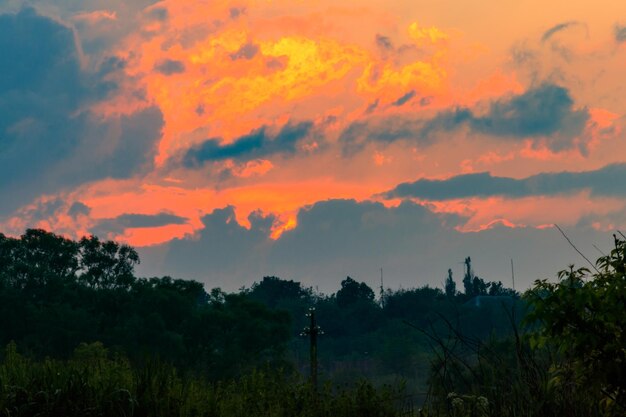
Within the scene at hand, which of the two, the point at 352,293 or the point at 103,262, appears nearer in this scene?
the point at 103,262

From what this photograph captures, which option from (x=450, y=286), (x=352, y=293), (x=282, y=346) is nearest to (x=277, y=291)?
(x=352, y=293)

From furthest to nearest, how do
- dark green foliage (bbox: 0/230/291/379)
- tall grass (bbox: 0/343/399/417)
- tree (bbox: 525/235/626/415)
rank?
dark green foliage (bbox: 0/230/291/379) → tall grass (bbox: 0/343/399/417) → tree (bbox: 525/235/626/415)

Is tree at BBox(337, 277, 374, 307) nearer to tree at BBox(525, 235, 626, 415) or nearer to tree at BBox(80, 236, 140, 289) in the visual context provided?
tree at BBox(80, 236, 140, 289)

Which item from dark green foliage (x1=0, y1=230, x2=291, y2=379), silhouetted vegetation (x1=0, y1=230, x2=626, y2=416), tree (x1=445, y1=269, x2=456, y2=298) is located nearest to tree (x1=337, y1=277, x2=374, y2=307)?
silhouetted vegetation (x1=0, y1=230, x2=626, y2=416)

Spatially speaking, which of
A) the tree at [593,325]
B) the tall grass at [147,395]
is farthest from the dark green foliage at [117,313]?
the tree at [593,325]

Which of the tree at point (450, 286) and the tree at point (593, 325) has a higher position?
the tree at point (450, 286)

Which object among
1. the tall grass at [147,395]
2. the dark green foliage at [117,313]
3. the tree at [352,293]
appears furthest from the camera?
the tree at [352,293]

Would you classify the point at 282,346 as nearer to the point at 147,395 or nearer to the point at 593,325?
the point at 147,395

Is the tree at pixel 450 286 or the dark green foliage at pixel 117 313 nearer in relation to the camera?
the dark green foliage at pixel 117 313

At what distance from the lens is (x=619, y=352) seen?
30.3 ft

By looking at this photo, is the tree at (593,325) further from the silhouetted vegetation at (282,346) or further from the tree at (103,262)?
the tree at (103,262)

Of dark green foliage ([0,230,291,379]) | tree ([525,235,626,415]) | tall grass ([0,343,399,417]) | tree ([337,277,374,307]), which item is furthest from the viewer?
tree ([337,277,374,307])

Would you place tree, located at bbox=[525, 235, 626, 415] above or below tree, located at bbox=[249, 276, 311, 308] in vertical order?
below

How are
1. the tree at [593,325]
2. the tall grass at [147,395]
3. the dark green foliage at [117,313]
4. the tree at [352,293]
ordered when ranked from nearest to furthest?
the tree at [593,325], the tall grass at [147,395], the dark green foliage at [117,313], the tree at [352,293]
